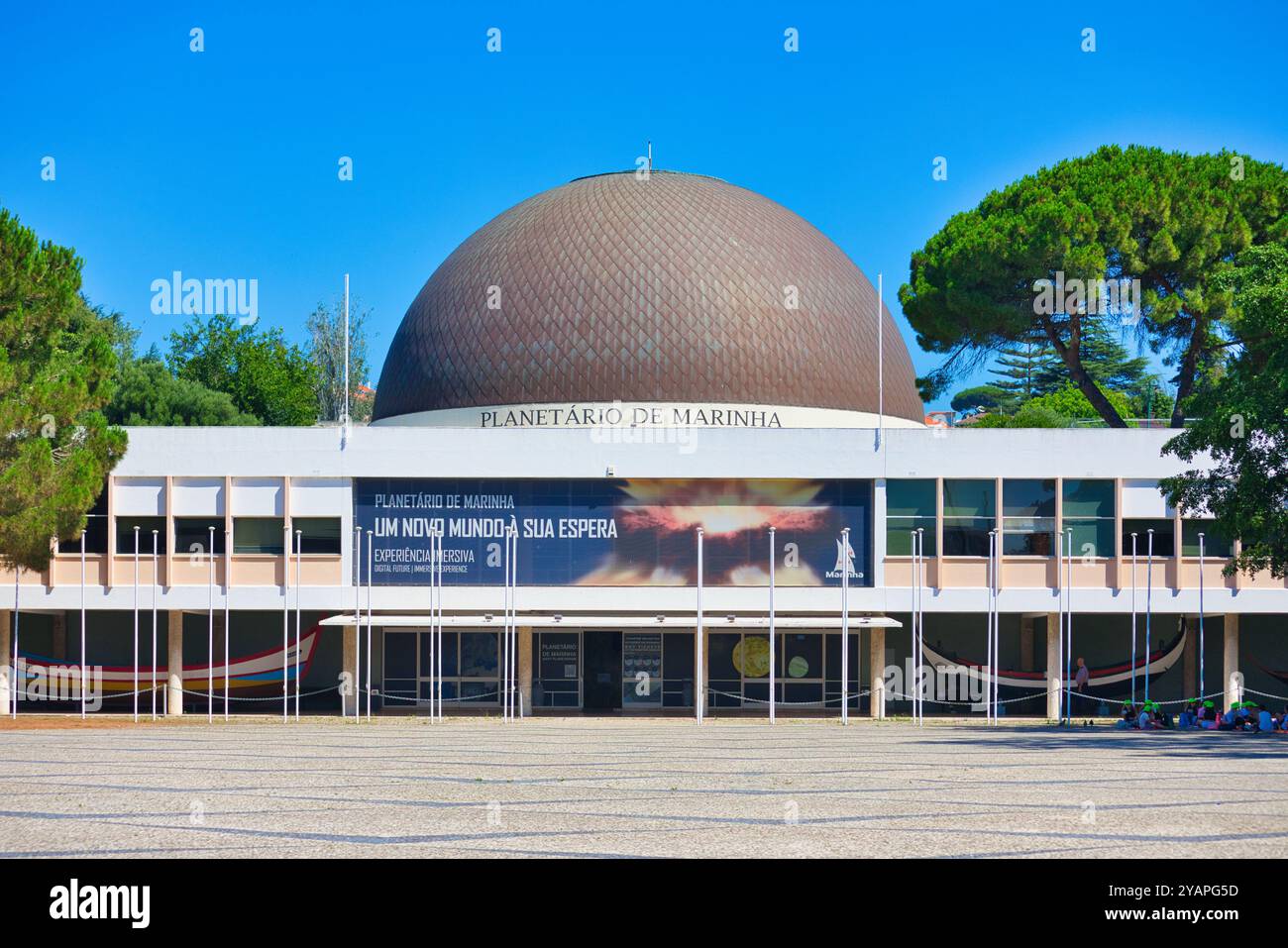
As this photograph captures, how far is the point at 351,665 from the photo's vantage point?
113 feet

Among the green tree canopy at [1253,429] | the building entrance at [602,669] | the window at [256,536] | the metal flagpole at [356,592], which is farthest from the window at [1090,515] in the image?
the window at [256,536]

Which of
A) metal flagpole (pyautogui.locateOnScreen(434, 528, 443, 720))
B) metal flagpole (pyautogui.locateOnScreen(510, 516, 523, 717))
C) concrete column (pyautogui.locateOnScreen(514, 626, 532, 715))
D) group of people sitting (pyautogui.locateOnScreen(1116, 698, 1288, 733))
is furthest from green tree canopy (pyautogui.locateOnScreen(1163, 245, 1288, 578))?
metal flagpole (pyautogui.locateOnScreen(434, 528, 443, 720))

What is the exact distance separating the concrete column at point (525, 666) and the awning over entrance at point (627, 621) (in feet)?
0.93

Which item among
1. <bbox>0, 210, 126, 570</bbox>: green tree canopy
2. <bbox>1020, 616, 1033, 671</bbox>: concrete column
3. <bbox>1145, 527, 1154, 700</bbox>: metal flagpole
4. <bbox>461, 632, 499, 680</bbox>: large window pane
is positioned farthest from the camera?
<bbox>1020, 616, 1033, 671</bbox>: concrete column

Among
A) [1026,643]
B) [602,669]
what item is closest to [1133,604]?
[1026,643]

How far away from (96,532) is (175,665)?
3717mm

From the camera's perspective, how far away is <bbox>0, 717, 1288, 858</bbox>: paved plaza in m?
10.1

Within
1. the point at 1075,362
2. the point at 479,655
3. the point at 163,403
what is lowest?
the point at 479,655

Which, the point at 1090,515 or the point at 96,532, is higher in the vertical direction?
the point at 1090,515

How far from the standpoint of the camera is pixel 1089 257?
38.5m

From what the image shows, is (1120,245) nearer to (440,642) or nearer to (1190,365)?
(1190,365)

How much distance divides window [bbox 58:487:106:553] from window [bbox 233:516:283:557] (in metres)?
2.35

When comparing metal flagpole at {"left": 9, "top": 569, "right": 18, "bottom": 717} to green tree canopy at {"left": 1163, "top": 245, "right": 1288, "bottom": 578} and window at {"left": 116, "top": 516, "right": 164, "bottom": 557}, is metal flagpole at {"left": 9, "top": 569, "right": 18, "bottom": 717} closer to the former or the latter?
window at {"left": 116, "top": 516, "right": 164, "bottom": 557}
